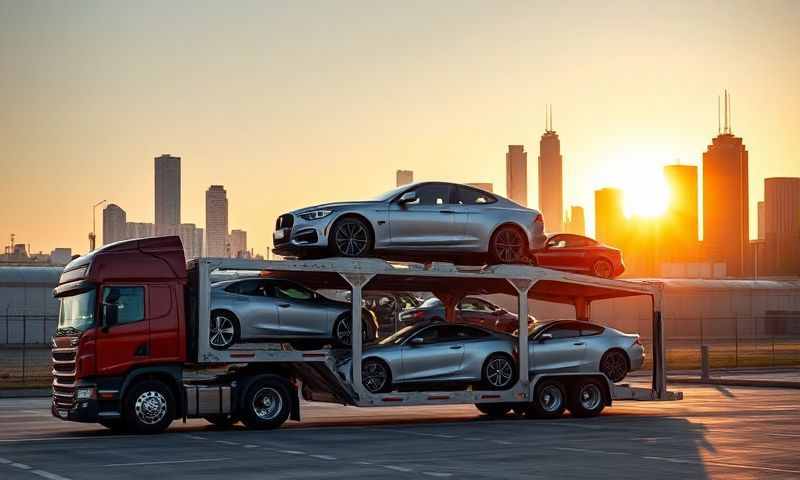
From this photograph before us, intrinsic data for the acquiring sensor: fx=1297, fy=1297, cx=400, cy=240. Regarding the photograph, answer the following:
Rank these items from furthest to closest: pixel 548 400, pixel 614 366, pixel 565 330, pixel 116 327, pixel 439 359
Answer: pixel 614 366, pixel 565 330, pixel 548 400, pixel 439 359, pixel 116 327

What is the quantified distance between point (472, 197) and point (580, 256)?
3.42 metres

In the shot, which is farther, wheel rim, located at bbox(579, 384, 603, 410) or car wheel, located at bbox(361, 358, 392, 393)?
wheel rim, located at bbox(579, 384, 603, 410)

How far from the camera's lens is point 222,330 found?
21.4 metres

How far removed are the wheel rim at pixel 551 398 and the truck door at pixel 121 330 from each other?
307 inches

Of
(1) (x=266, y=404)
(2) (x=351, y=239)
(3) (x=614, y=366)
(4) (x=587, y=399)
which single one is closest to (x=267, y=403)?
(1) (x=266, y=404)

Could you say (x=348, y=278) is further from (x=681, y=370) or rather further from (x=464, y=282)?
(x=681, y=370)

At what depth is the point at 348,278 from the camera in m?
22.1

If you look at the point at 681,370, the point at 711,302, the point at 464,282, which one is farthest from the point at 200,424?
the point at 711,302

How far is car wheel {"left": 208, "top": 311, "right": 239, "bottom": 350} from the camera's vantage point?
2133 cm

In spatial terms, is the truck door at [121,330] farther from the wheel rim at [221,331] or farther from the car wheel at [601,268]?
the car wheel at [601,268]

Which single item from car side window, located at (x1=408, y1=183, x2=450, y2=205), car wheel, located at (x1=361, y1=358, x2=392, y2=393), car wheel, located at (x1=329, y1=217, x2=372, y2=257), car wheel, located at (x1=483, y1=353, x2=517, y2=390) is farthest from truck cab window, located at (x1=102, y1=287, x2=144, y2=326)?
car wheel, located at (x1=483, y1=353, x2=517, y2=390)

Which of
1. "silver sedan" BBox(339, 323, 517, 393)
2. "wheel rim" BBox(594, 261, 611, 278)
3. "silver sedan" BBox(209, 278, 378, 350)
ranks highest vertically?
"wheel rim" BBox(594, 261, 611, 278)

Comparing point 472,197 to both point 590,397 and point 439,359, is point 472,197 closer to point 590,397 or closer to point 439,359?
point 439,359

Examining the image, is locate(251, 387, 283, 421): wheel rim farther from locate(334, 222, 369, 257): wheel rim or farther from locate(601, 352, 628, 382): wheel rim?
locate(601, 352, 628, 382): wheel rim
